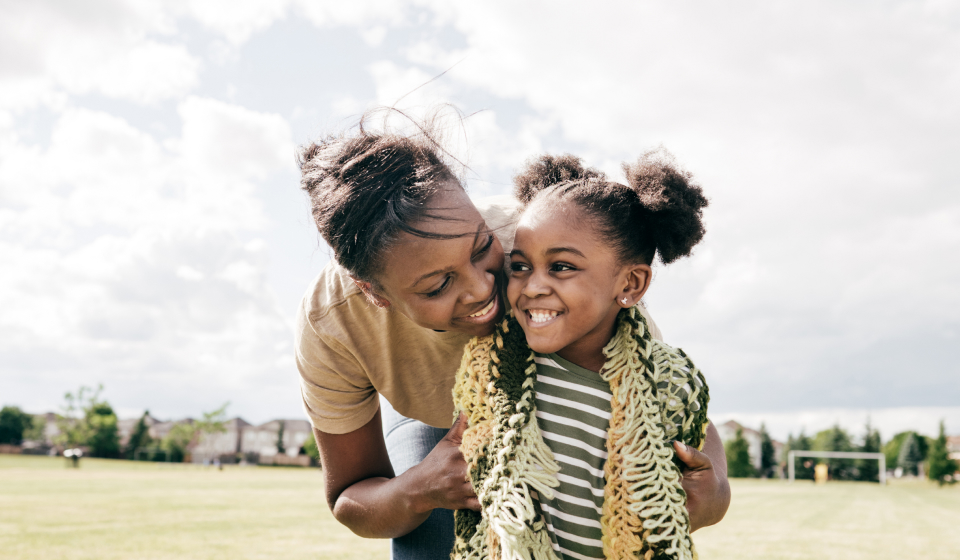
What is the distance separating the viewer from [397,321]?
9.13 feet

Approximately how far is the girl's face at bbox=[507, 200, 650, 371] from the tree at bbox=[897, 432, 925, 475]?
74.3 m

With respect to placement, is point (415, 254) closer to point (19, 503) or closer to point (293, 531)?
point (293, 531)

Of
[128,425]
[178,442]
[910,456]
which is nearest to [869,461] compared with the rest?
Answer: [910,456]

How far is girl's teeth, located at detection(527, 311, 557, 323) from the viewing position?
2.41 m

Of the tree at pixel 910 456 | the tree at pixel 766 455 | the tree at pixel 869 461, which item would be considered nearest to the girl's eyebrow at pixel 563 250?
the tree at pixel 869 461

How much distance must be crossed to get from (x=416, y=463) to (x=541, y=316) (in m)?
1.33

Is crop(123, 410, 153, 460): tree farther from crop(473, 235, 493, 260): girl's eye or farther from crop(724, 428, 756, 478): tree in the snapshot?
crop(473, 235, 493, 260): girl's eye

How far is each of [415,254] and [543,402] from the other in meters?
0.71

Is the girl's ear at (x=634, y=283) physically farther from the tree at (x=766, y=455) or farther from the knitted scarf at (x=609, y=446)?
the tree at (x=766, y=455)

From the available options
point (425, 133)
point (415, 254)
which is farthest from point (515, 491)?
point (425, 133)

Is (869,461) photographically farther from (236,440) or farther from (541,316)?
(236,440)

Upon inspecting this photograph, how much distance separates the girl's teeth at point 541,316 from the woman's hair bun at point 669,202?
556 mm

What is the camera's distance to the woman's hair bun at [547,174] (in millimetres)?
2795

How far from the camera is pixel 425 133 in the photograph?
8.78 ft
